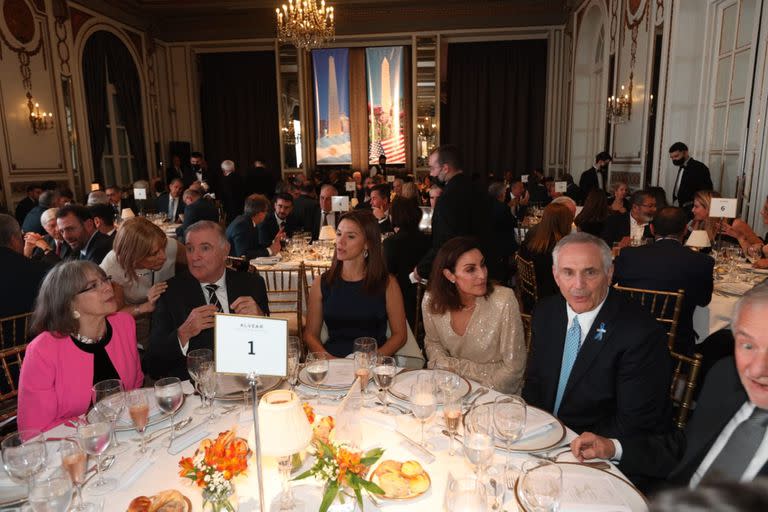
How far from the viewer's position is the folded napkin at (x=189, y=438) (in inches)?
59.4

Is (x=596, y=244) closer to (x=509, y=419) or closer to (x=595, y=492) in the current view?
(x=509, y=419)

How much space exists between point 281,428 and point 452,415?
1.76 feet

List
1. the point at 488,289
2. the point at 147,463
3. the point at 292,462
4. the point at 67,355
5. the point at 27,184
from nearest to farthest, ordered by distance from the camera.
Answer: the point at 292,462, the point at 147,463, the point at 67,355, the point at 488,289, the point at 27,184

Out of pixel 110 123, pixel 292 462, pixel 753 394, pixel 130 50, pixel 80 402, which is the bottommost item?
pixel 80 402

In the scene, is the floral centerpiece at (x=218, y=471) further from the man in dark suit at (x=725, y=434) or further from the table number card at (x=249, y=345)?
the man in dark suit at (x=725, y=434)

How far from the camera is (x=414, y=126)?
12.5 meters

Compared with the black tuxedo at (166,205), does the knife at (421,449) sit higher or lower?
lower

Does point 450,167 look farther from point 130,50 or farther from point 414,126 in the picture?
point 130,50

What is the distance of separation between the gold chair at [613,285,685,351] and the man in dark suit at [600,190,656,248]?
1747 millimetres

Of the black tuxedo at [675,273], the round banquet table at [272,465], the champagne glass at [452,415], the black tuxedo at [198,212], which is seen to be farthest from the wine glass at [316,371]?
the black tuxedo at [198,212]

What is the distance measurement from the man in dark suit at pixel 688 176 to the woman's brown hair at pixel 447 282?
13.9 ft

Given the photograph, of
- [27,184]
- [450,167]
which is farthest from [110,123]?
[450,167]

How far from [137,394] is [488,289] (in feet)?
5.27

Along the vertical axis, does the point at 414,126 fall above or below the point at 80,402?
above
